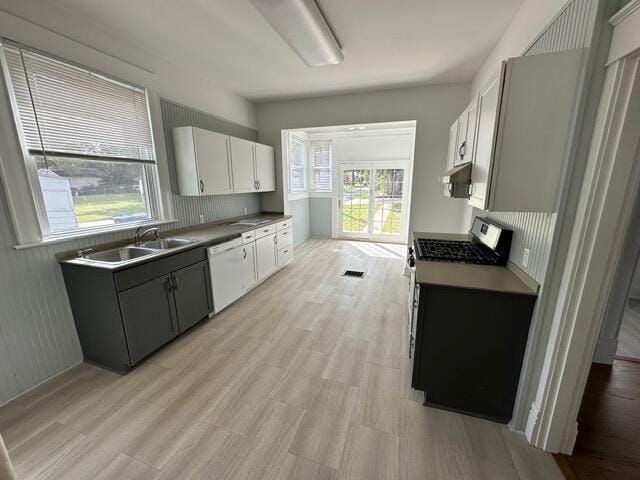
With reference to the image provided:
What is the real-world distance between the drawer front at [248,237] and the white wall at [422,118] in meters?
2.16

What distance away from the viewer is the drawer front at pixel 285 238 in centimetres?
452

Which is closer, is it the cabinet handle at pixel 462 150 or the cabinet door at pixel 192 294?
the cabinet handle at pixel 462 150

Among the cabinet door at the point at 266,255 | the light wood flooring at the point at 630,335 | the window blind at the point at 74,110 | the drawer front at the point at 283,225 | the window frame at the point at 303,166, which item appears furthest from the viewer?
the window frame at the point at 303,166

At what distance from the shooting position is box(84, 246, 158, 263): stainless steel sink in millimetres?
2311

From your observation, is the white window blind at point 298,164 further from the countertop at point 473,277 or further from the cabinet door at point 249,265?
the countertop at point 473,277

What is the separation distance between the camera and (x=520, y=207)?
1.44 m

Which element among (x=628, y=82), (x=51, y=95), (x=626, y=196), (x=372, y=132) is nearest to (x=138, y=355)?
(x=51, y=95)

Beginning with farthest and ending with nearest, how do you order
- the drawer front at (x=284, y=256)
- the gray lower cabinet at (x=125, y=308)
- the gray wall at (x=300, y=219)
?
1. the gray wall at (x=300, y=219)
2. the drawer front at (x=284, y=256)
3. the gray lower cabinet at (x=125, y=308)

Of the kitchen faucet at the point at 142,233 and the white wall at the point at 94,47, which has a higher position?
the white wall at the point at 94,47

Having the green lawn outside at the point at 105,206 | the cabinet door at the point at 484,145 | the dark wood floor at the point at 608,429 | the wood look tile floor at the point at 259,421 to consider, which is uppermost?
the cabinet door at the point at 484,145

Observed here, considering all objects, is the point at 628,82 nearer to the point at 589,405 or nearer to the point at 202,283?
the point at 589,405

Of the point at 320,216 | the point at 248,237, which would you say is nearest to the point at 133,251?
the point at 248,237

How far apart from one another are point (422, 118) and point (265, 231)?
9.59ft

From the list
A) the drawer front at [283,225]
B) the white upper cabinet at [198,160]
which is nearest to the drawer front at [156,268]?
the white upper cabinet at [198,160]
